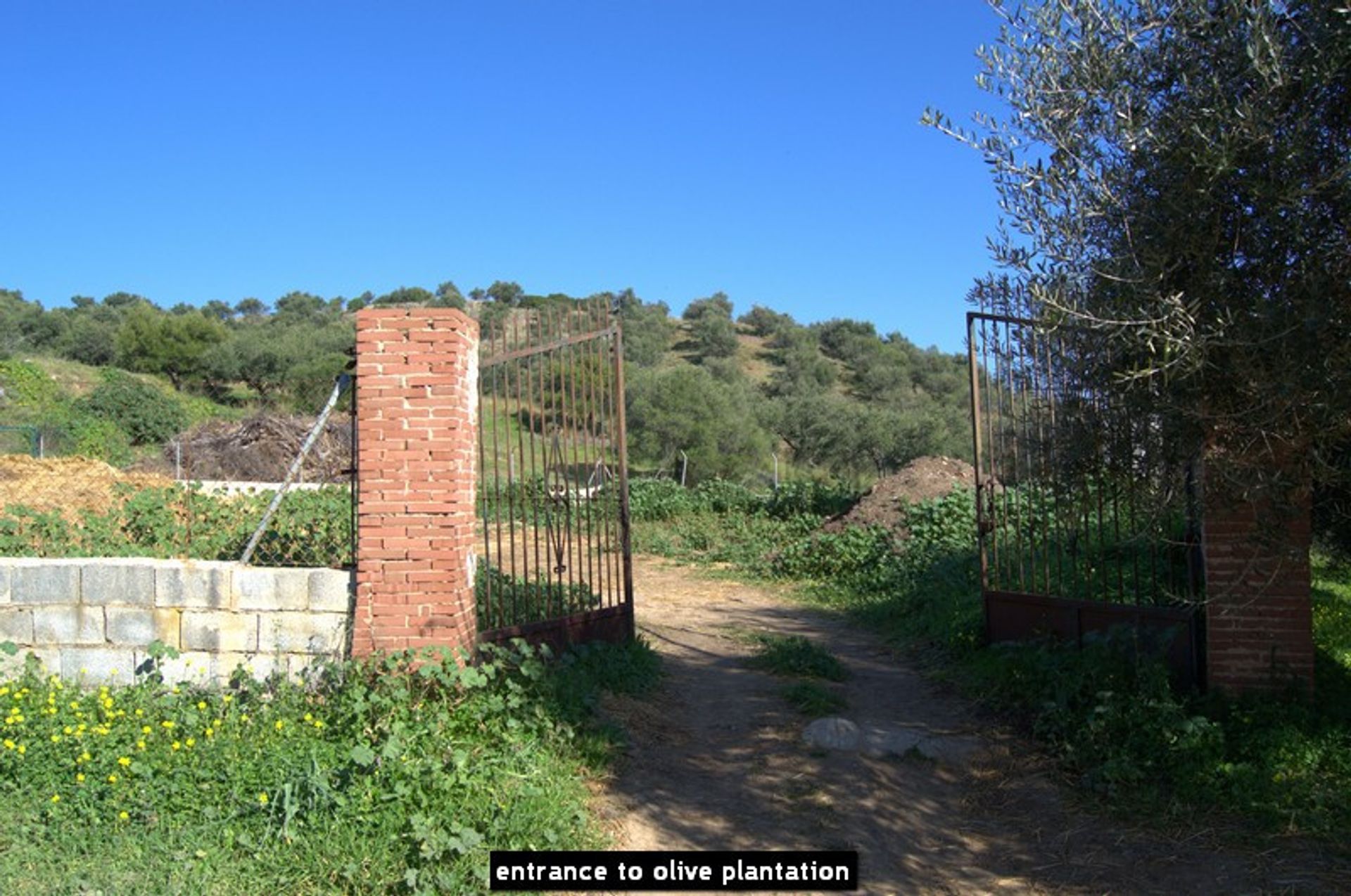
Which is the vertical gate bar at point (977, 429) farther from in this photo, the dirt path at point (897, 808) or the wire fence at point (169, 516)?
the wire fence at point (169, 516)

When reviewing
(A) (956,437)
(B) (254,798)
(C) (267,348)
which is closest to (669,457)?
(A) (956,437)

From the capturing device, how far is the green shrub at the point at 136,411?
94.8 ft

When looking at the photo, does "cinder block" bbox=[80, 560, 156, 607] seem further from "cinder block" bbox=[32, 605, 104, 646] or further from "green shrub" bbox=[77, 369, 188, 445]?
"green shrub" bbox=[77, 369, 188, 445]

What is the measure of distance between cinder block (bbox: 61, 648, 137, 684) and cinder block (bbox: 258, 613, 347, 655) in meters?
0.88

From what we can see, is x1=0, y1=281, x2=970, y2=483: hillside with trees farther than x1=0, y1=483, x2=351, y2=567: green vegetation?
Yes

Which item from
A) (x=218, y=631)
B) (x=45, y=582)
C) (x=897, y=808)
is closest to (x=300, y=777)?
(x=218, y=631)

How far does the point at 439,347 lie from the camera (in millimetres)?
6000

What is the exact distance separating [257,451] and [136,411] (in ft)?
37.3

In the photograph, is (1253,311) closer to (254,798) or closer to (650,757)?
(650,757)

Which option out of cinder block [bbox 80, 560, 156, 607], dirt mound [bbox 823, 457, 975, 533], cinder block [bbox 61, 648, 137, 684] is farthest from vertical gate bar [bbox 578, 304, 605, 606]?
dirt mound [bbox 823, 457, 975, 533]

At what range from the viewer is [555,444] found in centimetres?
716

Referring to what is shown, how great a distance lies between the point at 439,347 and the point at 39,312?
2110 inches

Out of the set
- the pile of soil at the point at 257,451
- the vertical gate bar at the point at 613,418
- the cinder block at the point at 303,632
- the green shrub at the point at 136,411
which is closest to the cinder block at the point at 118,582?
the cinder block at the point at 303,632

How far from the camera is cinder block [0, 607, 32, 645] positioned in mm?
6336
